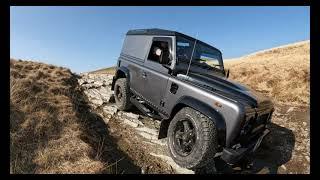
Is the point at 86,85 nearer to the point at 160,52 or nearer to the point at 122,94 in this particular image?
the point at 122,94

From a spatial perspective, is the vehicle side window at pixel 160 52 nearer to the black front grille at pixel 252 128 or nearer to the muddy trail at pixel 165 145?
the muddy trail at pixel 165 145

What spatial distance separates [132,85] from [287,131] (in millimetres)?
3908

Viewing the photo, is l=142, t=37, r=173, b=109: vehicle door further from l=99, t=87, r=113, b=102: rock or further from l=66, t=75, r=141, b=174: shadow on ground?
l=99, t=87, r=113, b=102: rock

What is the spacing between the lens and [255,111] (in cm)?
458

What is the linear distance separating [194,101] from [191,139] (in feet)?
1.97

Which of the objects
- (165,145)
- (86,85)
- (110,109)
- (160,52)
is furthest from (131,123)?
(86,85)

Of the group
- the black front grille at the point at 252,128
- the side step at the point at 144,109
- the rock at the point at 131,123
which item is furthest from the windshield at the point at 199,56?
the rock at the point at 131,123

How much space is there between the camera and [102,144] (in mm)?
5164

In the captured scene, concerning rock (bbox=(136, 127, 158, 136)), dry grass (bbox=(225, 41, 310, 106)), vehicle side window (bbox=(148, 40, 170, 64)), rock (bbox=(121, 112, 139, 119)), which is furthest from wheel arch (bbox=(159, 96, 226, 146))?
dry grass (bbox=(225, 41, 310, 106))

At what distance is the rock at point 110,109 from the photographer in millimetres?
7621

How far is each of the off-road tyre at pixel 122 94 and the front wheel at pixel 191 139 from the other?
8.32 feet

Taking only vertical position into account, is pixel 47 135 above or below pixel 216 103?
below

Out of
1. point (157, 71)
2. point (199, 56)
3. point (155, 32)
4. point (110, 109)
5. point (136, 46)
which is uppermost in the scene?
point (155, 32)
